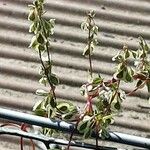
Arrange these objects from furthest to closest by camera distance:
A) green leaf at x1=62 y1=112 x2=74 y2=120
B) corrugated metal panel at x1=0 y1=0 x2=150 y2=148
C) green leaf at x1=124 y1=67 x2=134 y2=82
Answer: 1. corrugated metal panel at x1=0 y1=0 x2=150 y2=148
2. green leaf at x1=62 y1=112 x2=74 y2=120
3. green leaf at x1=124 y1=67 x2=134 y2=82

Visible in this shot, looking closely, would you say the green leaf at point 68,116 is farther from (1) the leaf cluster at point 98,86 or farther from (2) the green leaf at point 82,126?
(2) the green leaf at point 82,126

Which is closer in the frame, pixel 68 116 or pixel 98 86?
pixel 98 86

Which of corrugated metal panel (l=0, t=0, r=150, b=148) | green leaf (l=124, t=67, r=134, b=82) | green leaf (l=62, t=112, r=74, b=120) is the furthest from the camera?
corrugated metal panel (l=0, t=0, r=150, b=148)

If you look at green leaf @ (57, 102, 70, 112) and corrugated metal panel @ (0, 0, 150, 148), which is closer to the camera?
green leaf @ (57, 102, 70, 112)

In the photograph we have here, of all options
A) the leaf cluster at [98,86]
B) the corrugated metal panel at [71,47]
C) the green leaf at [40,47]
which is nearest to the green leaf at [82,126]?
the leaf cluster at [98,86]

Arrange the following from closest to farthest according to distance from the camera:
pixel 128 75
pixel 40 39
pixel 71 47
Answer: pixel 128 75 < pixel 40 39 < pixel 71 47

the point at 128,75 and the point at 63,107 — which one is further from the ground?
the point at 128,75

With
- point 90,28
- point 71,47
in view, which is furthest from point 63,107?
point 71,47

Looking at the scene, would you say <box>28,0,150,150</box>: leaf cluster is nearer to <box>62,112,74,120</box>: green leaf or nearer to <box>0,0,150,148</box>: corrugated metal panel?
A: <box>62,112,74,120</box>: green leaf

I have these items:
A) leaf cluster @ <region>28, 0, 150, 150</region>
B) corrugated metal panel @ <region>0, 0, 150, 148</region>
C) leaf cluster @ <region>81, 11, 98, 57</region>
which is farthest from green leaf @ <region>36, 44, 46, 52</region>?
corrugated metal panel @ <region>0, 0, 150, 148</region>

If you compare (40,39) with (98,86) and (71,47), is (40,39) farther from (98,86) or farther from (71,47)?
(71,47)
